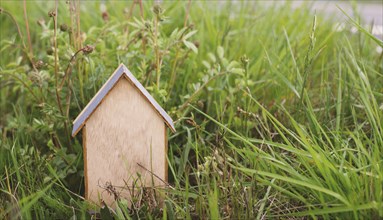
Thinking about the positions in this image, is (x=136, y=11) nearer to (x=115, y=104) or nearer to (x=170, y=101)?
(x=170, y=101)

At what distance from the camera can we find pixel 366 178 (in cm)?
181

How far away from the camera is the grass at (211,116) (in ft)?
6.22

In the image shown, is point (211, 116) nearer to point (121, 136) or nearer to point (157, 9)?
point (157, 9)

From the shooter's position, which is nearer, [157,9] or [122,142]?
[122,142]

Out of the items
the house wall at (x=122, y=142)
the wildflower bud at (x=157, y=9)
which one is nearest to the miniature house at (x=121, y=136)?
the house wall at (x=122, y=142)

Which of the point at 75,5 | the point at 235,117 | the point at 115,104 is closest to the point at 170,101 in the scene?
the point at 235,117

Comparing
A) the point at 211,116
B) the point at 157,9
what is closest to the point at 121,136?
the point at 157,9

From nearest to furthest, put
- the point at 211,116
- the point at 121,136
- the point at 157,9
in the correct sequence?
the point at 121,136 → the point at 157,9 → the point at 211,116

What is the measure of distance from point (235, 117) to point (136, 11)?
146 centimetres

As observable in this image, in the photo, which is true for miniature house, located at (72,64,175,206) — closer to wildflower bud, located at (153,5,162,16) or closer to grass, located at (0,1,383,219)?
grass, located at (0,1,383,219)

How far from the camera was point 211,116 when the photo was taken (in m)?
2.70

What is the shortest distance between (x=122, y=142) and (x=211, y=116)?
766 millimetres

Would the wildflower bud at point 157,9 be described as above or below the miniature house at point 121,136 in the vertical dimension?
above

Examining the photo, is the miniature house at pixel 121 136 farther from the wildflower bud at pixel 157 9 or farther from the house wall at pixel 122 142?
the wildflower bud at pixel 157 9
